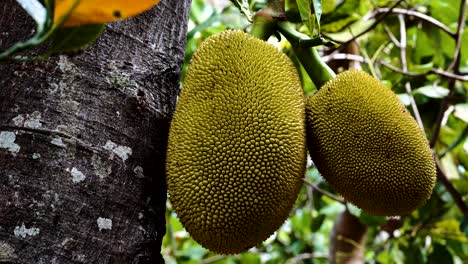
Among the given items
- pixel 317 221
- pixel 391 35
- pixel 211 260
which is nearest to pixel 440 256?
pixel 317 221

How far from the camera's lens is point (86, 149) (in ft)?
2.68

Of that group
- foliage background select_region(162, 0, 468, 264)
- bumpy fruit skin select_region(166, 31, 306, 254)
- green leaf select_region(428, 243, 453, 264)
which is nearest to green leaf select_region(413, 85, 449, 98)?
foliage background select_region(162, 0, 468, 264)

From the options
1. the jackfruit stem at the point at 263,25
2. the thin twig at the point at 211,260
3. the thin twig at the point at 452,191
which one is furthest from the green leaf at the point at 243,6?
the thin twig at the point at 211,260

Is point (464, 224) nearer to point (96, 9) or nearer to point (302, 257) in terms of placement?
point (302, 257)

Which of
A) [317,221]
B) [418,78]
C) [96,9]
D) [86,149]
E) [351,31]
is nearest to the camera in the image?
[96,9]

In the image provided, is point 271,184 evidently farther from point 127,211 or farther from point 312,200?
point 312,200

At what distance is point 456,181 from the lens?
172 cm

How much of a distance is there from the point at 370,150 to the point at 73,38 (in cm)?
56

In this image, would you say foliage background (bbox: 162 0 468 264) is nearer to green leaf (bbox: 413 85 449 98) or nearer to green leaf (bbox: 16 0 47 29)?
green leaf (bbox: 413 85 449 98)

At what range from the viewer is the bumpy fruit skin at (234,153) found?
88 centimetres

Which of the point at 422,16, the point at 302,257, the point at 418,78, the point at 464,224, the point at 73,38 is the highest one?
the point at 73,38

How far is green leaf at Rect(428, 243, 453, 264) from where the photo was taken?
1788mm

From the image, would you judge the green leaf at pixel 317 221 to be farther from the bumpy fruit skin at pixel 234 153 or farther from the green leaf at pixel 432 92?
the bumpy fruit skin at pixel 234 153

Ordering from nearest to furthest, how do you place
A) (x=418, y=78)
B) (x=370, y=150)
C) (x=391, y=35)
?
(x=370, y=150) → (x=418, y=78) → (x=391, y=35)
